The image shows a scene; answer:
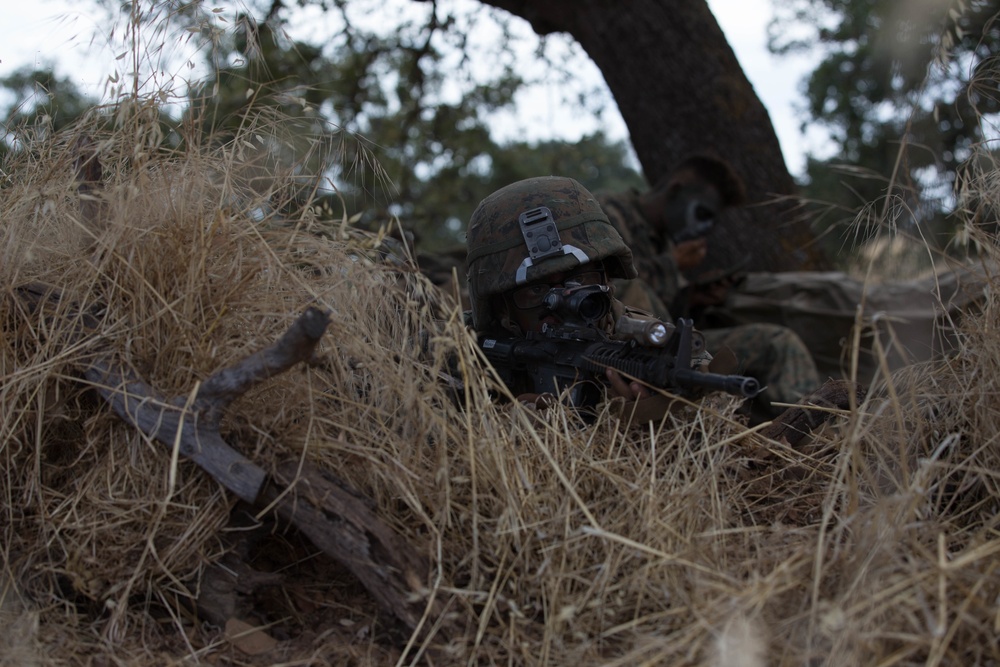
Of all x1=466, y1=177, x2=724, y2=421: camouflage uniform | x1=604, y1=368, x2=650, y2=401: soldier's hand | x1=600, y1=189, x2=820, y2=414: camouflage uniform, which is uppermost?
x1=466, y1=177, x2=724, y2=421: camouflage uniform

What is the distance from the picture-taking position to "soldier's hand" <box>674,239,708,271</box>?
5980mm

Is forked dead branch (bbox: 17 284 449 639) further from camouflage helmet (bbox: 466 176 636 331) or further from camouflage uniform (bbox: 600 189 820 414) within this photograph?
camouflage uniform (bbox: 600 189 820 414)

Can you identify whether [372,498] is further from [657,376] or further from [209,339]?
[657,376]

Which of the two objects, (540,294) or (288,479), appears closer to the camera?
(288,479)

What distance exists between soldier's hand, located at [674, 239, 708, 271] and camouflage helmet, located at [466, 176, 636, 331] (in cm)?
282

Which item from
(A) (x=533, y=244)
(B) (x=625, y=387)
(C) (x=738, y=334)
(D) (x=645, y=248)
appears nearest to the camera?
(B) (x=625, y=387)

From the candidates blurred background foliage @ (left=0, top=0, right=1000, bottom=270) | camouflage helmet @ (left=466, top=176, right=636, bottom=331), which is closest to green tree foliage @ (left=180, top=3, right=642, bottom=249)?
blurred background foliage @ (left=0, top=0, right=1000, bottom=270)

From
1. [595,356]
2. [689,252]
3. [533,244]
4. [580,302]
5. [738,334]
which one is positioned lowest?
[738,334]

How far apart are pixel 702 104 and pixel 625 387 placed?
4223 mm

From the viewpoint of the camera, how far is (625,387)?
2482mm

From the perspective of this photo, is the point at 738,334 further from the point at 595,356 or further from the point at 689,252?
the point at 595,356

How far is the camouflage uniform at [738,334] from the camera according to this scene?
4.86m

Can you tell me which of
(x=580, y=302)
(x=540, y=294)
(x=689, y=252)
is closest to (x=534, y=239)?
(x=540, y=294)

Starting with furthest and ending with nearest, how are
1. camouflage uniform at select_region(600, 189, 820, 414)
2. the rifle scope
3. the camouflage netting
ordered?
camouflage uniform at select_region(600, 189, 820, 414), the rifle scope, the camouflage netting
